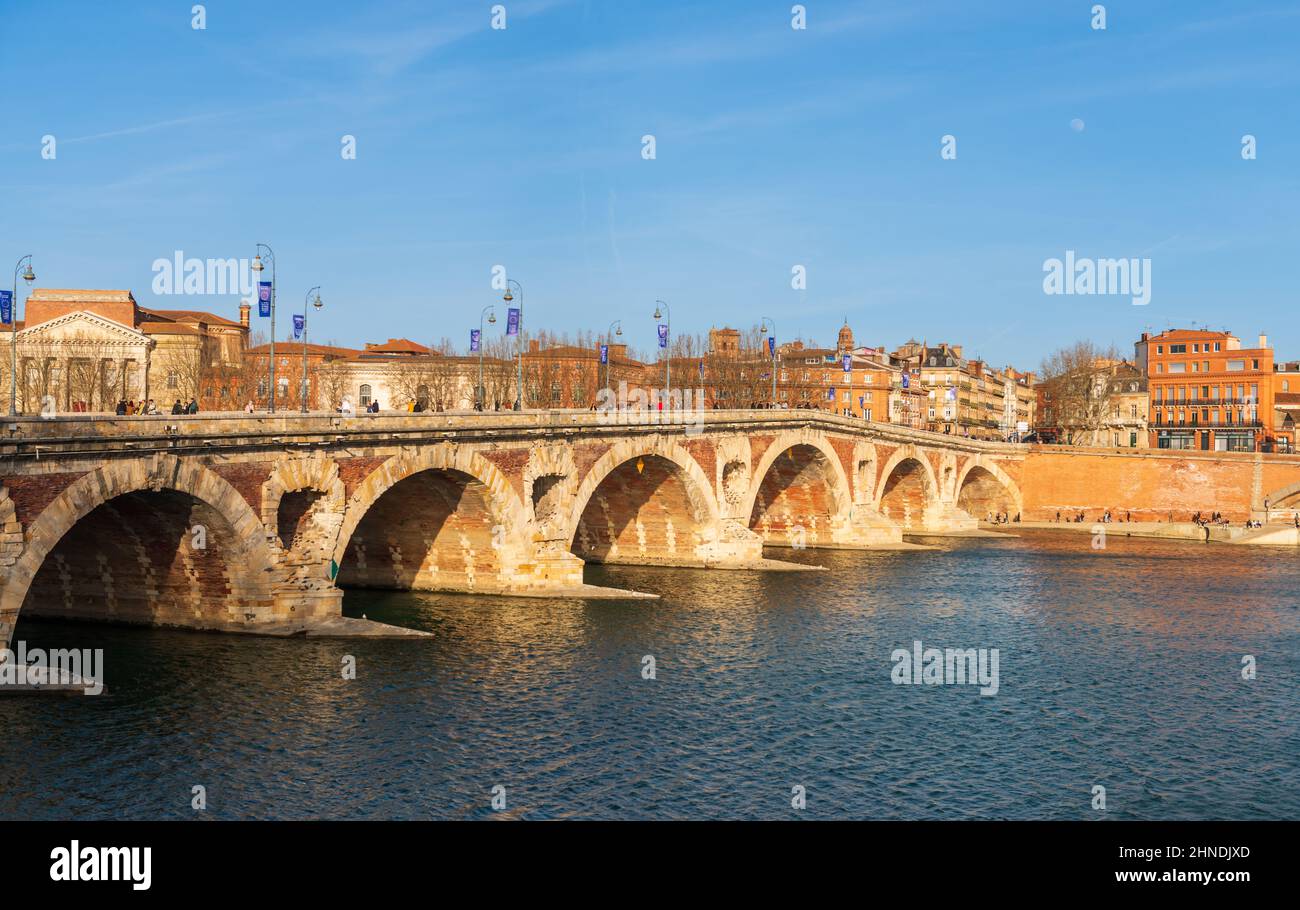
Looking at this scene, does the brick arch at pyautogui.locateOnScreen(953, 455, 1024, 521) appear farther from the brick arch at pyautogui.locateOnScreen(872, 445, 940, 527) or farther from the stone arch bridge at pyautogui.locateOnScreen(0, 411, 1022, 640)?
the stone arch bridge at pyautogui.locateOnScreen(0, 411, 1022, 640)

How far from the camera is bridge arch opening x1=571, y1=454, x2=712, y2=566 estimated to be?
6125 centimetres

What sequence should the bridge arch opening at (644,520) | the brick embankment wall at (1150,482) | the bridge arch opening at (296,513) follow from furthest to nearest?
the brick embankment wall at (1150,482) < the bridge arch opening at (644,520) < the bridge arch opening at (296,513)

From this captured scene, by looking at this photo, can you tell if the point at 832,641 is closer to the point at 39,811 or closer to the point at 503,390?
the point at 39,811

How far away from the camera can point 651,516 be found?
62.6m

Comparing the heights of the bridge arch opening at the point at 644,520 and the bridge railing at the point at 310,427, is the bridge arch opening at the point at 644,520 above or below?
below

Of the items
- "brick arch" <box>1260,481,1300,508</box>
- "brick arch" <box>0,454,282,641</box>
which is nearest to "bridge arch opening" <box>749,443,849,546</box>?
"brick arch" <box>1260,481,1300,508</box>

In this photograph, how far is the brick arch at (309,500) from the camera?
37.4 meters

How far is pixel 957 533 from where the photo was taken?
286 ft

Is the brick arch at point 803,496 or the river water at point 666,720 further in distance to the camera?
the brick arch at point 803,496

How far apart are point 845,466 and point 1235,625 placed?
31.5 meters

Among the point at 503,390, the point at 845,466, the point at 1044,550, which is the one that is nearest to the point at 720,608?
the point at 845,466

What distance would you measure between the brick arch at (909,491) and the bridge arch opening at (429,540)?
4467cm

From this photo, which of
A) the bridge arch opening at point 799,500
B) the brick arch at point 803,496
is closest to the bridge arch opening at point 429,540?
the brick arch at point 803,496

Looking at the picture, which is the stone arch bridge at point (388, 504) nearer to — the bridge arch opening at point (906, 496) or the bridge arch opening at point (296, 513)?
the bridge arch opening at point (296, 513)
